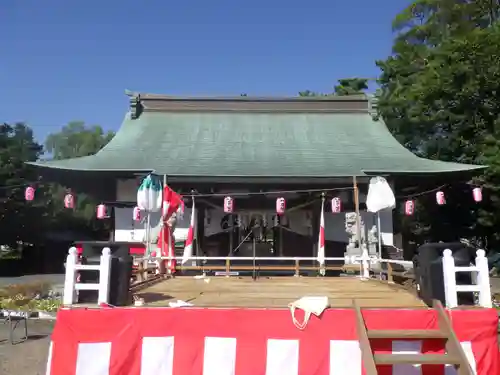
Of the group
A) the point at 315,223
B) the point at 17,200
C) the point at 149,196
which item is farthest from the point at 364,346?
the point at 17,200

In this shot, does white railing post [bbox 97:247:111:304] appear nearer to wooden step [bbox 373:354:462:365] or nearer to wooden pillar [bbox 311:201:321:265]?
wooden step [bbox 373:354:462:365]

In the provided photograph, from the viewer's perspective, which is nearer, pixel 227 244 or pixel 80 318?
pixel 80 318

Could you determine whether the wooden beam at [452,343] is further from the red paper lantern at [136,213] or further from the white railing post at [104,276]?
the red paper lantern at [136,213]

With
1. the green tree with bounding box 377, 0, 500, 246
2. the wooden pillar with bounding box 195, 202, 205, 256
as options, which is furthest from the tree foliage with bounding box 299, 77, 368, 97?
the wooden pillar with bounding box 195, 202, 205, 256

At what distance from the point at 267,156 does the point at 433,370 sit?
1064 cm

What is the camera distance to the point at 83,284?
15.9ft

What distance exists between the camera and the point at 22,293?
13.4 meters

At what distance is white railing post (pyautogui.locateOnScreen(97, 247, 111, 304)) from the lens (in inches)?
186

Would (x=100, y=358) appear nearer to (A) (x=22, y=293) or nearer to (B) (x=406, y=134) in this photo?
(A) (x=22, y=293)

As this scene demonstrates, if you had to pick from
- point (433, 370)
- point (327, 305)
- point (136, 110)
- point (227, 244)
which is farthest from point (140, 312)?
point (136, 110)

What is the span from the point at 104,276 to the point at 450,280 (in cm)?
357

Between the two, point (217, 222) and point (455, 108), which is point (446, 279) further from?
point (455, 108)

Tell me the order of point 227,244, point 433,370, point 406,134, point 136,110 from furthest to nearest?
point 406,134 → point 136,110 → point 227,244 → point 433,370

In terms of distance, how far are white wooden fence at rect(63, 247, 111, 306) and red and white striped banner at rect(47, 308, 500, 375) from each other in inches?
7.9
